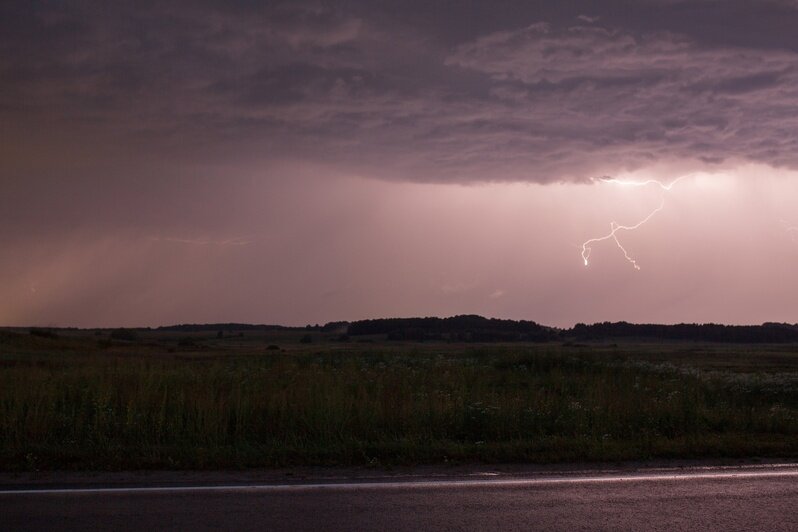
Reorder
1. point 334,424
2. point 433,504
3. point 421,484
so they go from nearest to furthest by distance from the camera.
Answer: point 433,504
point 421,484
point 334,424

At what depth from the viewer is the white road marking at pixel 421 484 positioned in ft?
28.2

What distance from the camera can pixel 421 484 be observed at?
8945 millimetres

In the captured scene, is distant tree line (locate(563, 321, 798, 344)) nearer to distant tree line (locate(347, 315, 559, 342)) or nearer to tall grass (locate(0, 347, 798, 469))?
distant tree line (locate(347, 315, 559, 342))

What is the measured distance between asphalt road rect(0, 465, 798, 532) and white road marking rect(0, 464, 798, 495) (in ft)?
0.04

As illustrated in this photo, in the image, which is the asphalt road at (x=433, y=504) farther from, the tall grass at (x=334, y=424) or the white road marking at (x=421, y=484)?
the tall grass at (x=334, y=424)

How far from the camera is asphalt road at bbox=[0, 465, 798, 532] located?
7.24m

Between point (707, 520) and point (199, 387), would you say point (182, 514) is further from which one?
point (199, 387)

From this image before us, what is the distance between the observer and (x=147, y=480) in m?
9.27

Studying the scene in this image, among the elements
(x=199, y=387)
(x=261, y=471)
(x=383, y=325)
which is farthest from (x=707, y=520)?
(x=383, y=325)

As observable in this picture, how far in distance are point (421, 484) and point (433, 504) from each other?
984mm

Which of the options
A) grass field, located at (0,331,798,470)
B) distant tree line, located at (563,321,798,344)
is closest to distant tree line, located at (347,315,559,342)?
distant tree line, located at (563,321,798,344)

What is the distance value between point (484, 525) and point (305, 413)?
639 cm

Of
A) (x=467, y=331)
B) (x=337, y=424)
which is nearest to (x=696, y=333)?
(x=467, y=331)

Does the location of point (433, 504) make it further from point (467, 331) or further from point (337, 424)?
point (467, 331)
